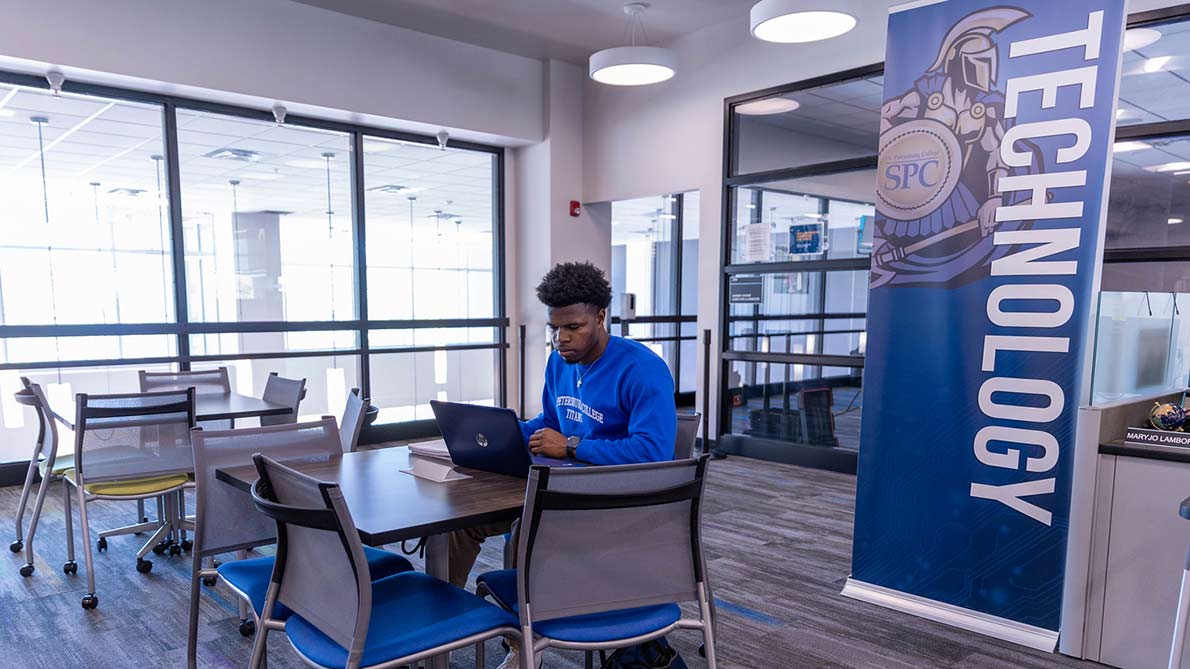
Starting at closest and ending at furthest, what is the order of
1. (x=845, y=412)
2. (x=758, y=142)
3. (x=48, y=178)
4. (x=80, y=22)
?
1. (x=80, y=22)
2. (x=48, y=178)
3. (x=845, y=412)
4. (x=758, y=142)

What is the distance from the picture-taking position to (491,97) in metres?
6.32

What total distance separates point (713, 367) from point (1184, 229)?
10.4 ft

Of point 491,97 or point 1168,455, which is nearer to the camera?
point 1168,455

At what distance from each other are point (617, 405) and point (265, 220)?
14.8ft

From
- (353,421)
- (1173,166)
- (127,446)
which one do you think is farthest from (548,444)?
(1173,166)

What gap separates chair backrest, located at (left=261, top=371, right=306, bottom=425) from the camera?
356 cm

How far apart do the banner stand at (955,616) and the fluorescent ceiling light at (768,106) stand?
144 inches

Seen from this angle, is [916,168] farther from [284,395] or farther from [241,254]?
[241,254]

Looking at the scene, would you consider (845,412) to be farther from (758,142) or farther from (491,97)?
(491,97)

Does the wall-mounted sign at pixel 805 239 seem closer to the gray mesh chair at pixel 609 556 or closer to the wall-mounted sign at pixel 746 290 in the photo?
the wall-mounted sign at pixel 746 290

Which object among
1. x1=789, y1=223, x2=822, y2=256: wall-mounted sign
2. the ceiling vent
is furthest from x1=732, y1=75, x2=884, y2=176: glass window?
the ceiling vent

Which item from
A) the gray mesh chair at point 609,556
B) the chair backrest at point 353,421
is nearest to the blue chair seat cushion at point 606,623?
the gray mesh chair at point 609,556

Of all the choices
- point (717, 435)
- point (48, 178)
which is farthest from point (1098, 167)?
point (48, 178)

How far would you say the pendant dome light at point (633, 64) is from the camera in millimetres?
4758
